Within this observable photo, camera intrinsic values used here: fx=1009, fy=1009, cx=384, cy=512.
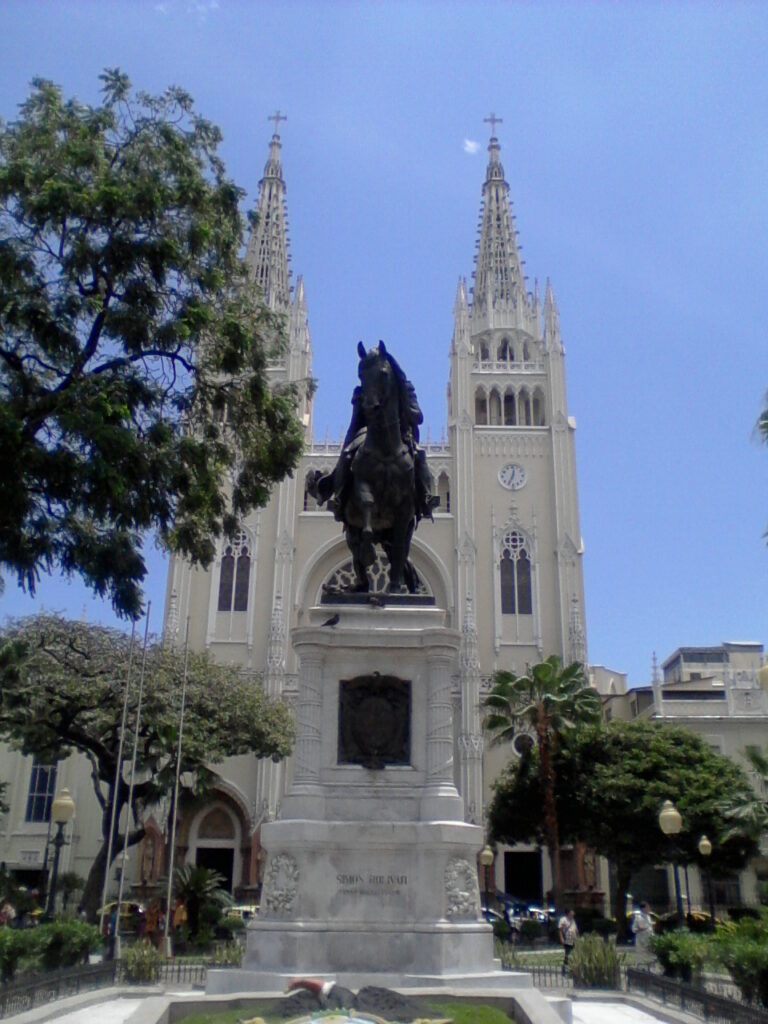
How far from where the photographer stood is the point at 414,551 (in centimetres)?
5088

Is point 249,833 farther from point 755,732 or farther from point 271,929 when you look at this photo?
point 271,929

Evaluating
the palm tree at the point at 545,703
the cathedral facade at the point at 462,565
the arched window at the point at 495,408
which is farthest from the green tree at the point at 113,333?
the arched window at the point at 495,408

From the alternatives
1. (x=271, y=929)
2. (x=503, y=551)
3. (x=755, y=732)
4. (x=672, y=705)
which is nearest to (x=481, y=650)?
(x=503, y=551)

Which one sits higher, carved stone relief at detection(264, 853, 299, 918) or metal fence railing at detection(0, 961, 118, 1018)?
carved stone relief at detection(264, 853, 299, 918)

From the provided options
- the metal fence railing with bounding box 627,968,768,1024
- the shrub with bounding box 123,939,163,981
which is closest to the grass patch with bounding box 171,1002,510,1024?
the metal fence railing with bounding box 627,968,768,1024

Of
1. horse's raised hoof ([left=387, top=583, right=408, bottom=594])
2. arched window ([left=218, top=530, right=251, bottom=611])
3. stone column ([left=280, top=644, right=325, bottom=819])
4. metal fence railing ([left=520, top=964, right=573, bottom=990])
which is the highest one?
arched window ([left=218, top=530, right=251, bottom=611])

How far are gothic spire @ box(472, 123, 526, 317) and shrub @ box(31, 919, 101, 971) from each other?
156 feet

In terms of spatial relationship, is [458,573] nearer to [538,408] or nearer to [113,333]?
[538,408]

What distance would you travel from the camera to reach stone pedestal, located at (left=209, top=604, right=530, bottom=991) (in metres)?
8.85

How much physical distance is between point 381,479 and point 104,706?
17744 millimetres

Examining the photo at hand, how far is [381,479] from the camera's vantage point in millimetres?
11078

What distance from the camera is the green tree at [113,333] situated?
11.3 meters

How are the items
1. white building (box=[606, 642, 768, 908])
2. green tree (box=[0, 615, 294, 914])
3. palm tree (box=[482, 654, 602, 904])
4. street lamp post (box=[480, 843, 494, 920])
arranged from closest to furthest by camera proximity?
green tree (box=[0, 615, 294, 914])
palm tree (box=[482, 654, 602, 904])
street lamp post (box=[480, 843, 494, 920])
white building (box=[606, 642, 768, 908])

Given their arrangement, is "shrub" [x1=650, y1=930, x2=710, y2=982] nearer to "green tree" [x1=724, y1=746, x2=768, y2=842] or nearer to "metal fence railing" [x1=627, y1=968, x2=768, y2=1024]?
"metal fence railing" [x1=627, y1=968, x2=768, y2=1024]
